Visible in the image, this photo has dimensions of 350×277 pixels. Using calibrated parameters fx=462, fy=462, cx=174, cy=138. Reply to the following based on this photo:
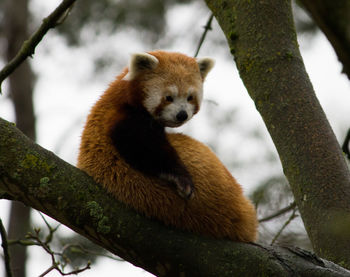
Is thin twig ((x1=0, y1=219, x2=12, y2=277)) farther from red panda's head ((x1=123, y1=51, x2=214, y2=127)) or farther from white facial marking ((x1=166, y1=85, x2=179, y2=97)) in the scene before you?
white facial marking ((x1=166, y1=85, x2=179, y2=97))

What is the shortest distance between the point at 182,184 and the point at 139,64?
4.50 feet

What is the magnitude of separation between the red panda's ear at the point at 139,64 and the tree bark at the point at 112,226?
143cm

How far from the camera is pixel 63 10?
9.66 ft

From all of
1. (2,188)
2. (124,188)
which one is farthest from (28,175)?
(124,188)

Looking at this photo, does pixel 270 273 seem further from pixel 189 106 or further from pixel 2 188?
pixel 189 106

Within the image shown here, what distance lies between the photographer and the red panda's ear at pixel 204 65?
4.09 metres

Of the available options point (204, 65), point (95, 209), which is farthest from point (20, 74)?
point (95, 209)

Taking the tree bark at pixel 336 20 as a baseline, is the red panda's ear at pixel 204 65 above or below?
above

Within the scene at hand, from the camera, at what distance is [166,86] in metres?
3.55

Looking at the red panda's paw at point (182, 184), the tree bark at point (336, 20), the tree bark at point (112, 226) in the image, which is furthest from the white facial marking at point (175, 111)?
the tree bark at point (336, 20)

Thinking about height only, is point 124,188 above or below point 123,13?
below

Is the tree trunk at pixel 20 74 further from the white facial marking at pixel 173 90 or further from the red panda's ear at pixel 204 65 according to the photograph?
the white facial marking at pixel 173 90

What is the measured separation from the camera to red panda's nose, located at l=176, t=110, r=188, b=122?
11.5 feet

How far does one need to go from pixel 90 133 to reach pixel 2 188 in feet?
2.88
